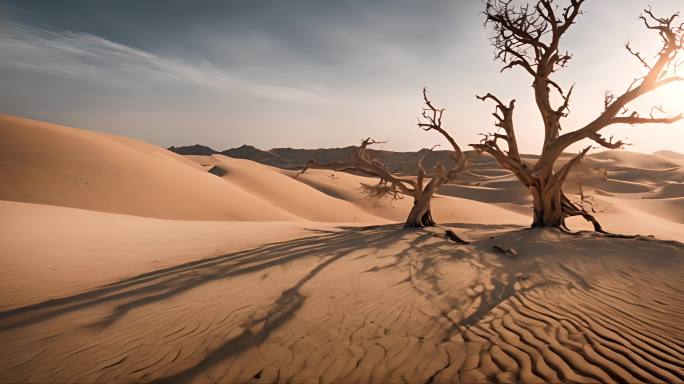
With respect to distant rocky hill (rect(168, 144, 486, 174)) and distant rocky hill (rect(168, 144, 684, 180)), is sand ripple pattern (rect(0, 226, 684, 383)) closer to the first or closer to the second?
distant rocky hill (rect(168, 144, 684, 180))

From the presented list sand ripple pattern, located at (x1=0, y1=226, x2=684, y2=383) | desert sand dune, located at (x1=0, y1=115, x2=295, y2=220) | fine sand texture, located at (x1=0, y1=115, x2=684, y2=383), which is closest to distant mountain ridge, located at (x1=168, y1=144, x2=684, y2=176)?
desert sand dune, located at (x1=0, y1=115, x2=295, y2=220)

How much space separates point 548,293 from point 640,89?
7054 mm

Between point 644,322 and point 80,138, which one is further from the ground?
point 80,138

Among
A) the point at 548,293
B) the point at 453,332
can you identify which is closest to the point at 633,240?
the point at 548,293

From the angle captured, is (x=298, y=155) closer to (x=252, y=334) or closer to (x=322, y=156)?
(x=322, y=156)

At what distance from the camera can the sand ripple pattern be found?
285cm

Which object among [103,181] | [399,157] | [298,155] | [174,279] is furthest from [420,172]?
[298,155]

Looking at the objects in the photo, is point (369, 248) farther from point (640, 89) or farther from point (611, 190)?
point (611, 190)

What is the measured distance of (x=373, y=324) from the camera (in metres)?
3.63

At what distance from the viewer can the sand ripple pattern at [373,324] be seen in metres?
2.85

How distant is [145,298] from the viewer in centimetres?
482

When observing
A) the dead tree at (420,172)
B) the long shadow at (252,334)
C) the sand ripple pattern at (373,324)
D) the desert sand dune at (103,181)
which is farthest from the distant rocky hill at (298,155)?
the long shadow at (252,334)

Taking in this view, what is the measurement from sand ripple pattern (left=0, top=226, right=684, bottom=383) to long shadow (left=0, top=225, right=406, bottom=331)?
42 mm

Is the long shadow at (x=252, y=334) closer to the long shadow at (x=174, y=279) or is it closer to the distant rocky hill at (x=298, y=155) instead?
the long shadow at (x=174, y=279)
